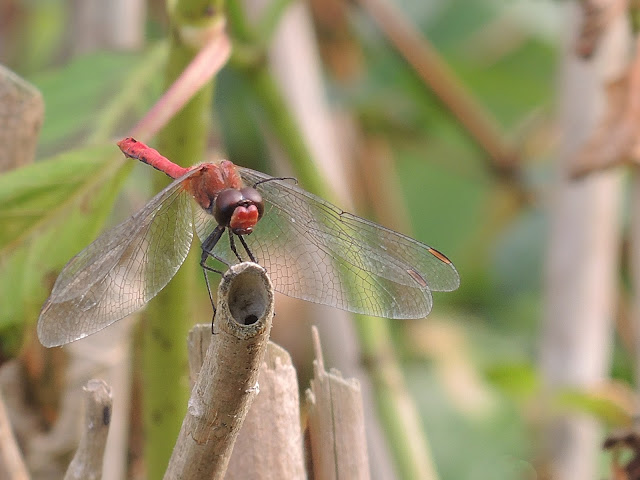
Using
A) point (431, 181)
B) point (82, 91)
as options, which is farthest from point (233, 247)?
point (431, 181)

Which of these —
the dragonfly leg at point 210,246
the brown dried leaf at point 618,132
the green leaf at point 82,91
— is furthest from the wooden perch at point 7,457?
the brown dried leaf at point 618,132

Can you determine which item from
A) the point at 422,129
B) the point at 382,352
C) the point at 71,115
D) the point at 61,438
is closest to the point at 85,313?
the point at 61,438

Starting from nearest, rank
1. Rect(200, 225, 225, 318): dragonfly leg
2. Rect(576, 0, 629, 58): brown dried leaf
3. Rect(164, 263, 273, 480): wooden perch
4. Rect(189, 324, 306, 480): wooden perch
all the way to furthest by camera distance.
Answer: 1. Rect(164, 263, 273, 480): wooden perch
2. Rect(189, 324, 306, 480): wooden perch
3. Rect(200, 225, 225, 318): dragonfly leg
4. Rect(576, 0, 629, 58): brown dried leaf

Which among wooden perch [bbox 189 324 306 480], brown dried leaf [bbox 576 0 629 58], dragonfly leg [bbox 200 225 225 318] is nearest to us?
wooden perch [bbox 189 324 306 480]

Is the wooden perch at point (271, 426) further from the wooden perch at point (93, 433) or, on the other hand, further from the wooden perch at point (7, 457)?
the wooden perch at point (7, 457)

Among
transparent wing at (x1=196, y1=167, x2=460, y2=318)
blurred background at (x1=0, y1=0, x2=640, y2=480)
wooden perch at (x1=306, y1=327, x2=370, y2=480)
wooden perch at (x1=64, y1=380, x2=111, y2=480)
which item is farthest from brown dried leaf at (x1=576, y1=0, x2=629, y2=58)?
wooden perch at (x1=64, y1=380, x2=111, y2=480)

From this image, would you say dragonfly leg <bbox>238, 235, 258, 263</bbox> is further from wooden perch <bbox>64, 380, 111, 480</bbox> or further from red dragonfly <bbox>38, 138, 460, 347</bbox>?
wooden perch <bbox>64, 380, 111, 480</bbox>

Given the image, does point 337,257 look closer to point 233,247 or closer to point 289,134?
point 233,247
